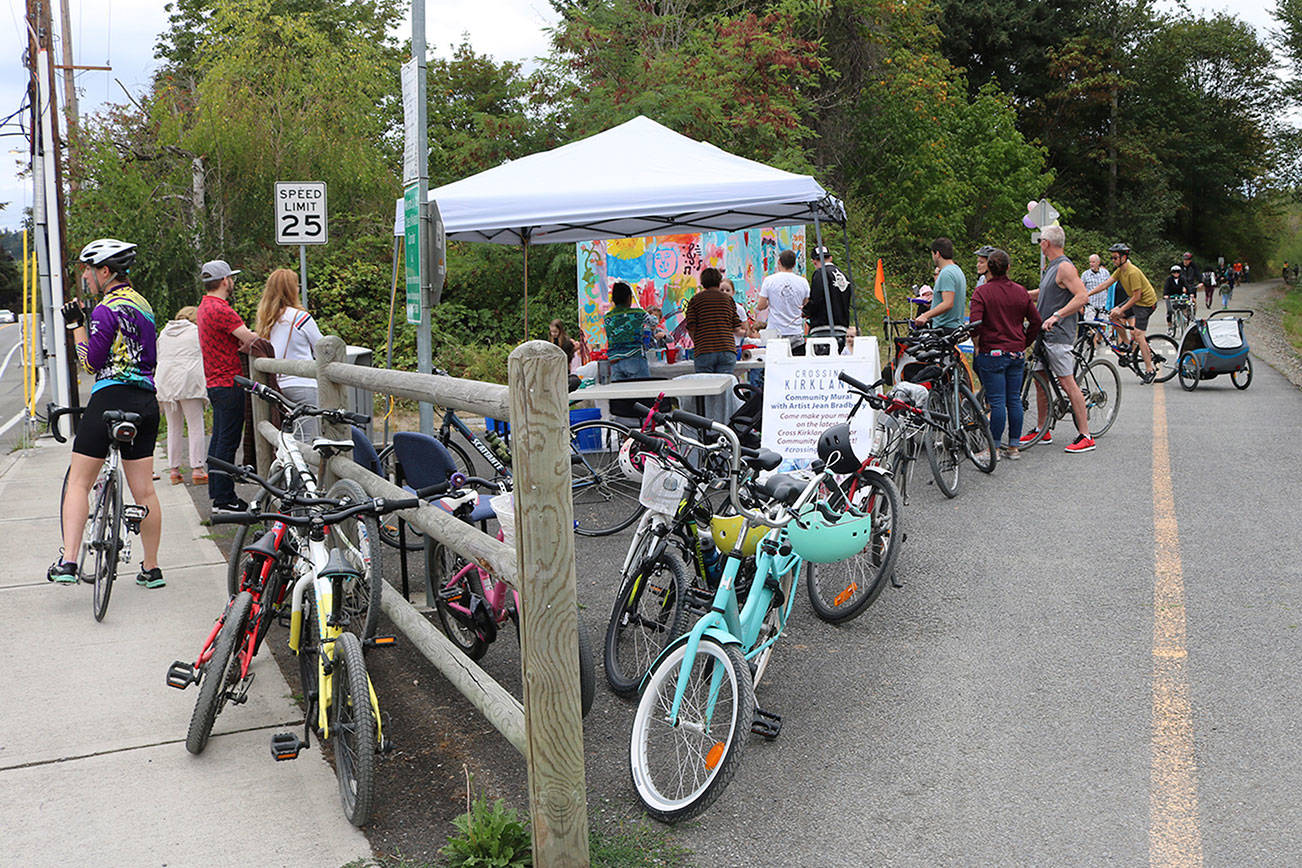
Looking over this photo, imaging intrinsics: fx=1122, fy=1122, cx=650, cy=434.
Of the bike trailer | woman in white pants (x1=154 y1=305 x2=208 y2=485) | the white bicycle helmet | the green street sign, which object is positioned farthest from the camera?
the bike trailer

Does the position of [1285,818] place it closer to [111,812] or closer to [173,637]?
[111,812]

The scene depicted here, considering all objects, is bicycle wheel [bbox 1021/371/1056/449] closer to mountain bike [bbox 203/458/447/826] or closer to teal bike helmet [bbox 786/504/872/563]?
teal bike helmet [bbox 786/504/872/563]

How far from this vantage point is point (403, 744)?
4426 millimetres

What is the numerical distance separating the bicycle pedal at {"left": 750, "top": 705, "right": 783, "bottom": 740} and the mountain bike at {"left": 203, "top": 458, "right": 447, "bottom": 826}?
4.78ft

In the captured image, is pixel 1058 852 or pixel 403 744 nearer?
pixel 1058 852

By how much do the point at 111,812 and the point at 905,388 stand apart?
5348 millimetres

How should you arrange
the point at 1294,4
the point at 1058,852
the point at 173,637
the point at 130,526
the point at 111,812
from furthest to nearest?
the point at 1294,4 < the point at 130,526 < the point at 173,637 < the point at 111,812 < the point at 1058,852

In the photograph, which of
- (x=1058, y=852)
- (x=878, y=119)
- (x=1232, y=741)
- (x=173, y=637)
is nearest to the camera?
(x=1058, y=852)

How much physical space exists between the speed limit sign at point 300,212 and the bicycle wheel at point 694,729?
901cm

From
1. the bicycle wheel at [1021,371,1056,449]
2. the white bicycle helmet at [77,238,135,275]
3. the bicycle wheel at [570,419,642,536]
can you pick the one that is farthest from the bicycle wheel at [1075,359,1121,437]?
the white bicycle helmet at [77,238,135,275]

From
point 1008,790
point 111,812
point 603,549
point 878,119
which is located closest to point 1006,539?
point 603,549

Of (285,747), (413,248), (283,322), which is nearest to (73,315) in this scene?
(283,322)

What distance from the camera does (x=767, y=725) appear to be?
443 centimetres

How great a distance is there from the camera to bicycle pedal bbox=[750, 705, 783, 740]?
442cm
